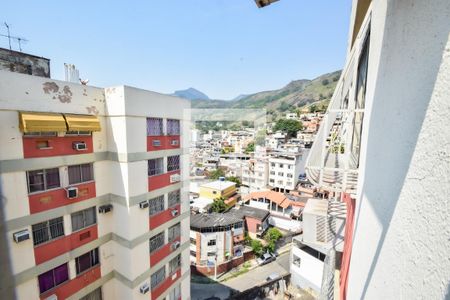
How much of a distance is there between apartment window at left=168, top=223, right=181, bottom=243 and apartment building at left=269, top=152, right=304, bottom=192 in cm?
2517

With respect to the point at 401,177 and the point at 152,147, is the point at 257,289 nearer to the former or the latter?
the point at 152,147

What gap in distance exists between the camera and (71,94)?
5.45 m

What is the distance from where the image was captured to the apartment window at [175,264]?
26.9 feet

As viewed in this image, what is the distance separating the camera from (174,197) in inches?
320

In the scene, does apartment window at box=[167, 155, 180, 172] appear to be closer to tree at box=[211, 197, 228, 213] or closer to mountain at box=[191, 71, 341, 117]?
tree at box=[211, 197, 228, 213]

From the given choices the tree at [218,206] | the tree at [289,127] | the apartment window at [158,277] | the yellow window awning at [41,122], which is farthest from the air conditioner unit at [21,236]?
the tree at [289,127]

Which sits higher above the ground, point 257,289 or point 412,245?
point 412,245

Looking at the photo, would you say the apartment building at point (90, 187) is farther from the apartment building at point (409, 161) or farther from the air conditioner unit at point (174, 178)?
the apartment building at point (409, 161)

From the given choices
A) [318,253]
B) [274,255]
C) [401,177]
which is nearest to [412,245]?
[401,177]

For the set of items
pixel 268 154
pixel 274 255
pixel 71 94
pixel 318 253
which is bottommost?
pixel 274 255

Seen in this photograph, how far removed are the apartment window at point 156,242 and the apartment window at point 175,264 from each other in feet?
3.53

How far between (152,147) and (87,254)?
134 inches

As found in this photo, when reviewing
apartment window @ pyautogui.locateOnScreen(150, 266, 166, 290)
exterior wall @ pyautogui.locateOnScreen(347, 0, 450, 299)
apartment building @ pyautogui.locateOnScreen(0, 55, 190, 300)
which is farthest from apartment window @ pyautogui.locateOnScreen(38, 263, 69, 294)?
exterior wall @ pyautogui.locateOnScreen(347, 0, 450, 299)

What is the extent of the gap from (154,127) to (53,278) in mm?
4575
